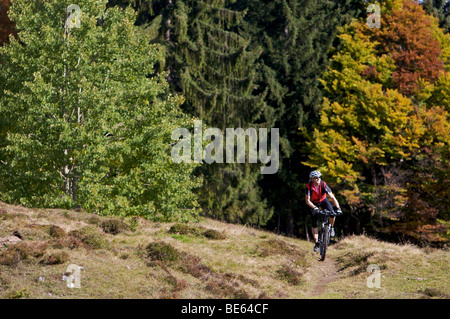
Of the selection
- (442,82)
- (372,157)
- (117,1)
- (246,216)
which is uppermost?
(117,1)

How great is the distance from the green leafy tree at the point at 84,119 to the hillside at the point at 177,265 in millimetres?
4616

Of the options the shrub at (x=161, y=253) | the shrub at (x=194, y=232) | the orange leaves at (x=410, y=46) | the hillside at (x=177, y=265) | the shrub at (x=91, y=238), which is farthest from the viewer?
the orange leaves at (x=410, y=46)

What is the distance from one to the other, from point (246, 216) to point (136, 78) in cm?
1858

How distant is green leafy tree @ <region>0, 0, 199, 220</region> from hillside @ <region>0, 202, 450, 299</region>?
4.62 meters

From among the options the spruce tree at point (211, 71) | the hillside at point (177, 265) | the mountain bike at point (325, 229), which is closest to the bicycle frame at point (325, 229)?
the mountain bike at point (325, 229)

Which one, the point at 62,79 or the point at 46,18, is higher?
the point at 46,18

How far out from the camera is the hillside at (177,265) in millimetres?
12367

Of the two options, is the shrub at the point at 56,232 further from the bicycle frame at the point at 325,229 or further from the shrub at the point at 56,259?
the bicycle frame at the point at 325,229

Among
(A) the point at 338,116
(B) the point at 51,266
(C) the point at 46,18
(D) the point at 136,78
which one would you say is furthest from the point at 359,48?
(B) the point at 51,266

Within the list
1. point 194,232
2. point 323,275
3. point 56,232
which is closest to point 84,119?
point 194,232

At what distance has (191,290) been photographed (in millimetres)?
13070

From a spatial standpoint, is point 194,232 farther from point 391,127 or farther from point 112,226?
point 391,127

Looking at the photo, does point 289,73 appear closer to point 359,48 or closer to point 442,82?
point 359,48

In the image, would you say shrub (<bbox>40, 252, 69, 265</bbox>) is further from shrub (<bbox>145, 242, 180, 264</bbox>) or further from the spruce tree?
the spruce tree
